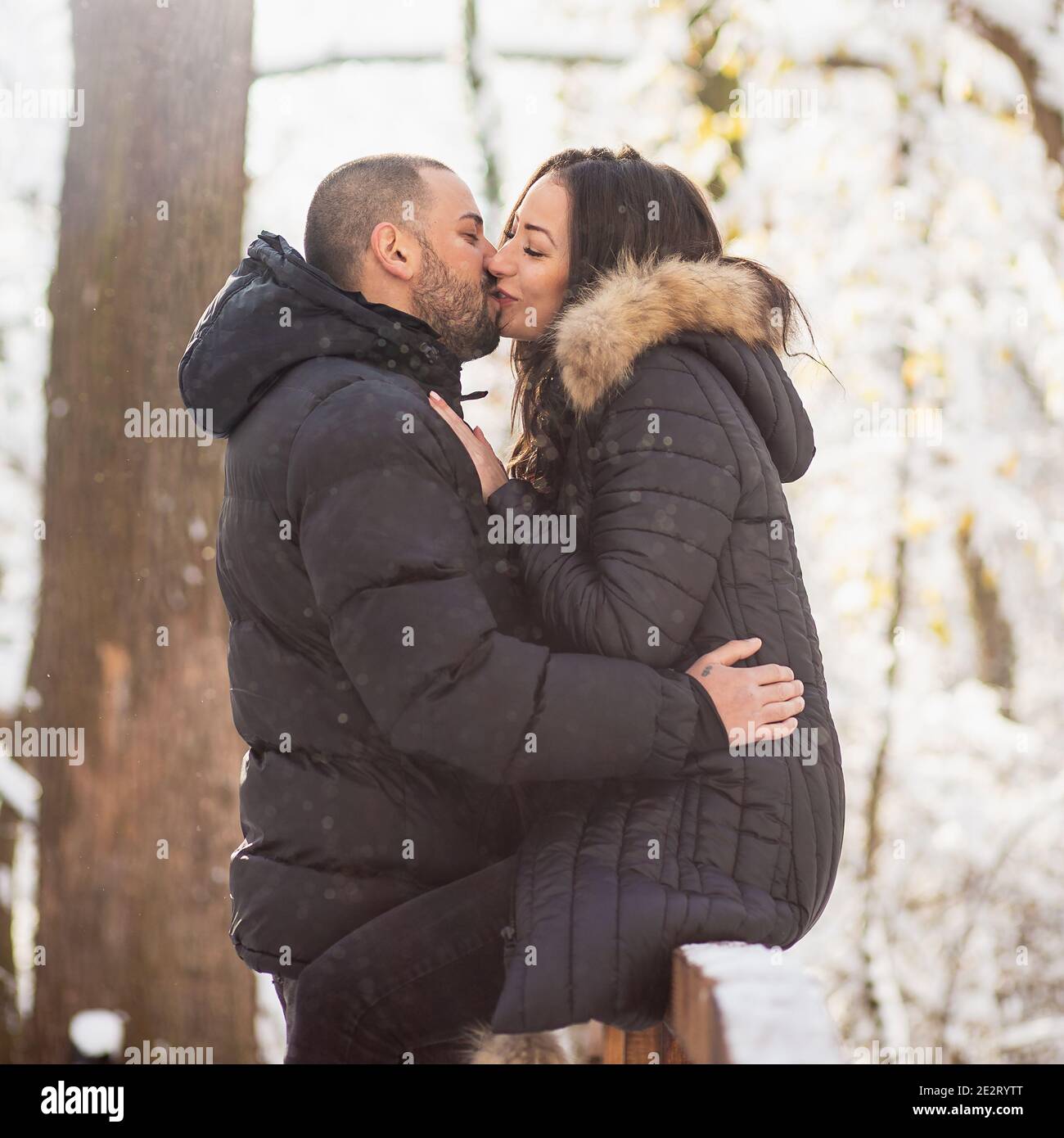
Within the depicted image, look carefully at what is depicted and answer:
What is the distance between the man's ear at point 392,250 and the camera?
271 centimetres

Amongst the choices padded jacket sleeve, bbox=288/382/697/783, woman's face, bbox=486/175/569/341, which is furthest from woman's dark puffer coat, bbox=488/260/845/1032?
woman's face, bbox=486/175/569/341

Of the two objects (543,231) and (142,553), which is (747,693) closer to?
(543,231)

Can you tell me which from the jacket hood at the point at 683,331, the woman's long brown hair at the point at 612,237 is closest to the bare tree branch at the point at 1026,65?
the woman's long brown hair at the point at 612,237

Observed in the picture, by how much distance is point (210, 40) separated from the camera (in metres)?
4.36

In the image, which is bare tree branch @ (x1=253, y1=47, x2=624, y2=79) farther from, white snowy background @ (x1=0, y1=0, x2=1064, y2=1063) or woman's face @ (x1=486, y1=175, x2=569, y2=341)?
woman's face @ (x1=486, y1=175, x2=569, y2=341)

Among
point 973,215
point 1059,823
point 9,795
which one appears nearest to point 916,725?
point 1059,823

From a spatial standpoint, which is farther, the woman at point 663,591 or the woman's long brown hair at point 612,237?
the woman's long brown hair at point 612,237

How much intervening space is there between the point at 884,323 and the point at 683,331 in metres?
4.58

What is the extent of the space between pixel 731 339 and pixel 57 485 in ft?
8.89

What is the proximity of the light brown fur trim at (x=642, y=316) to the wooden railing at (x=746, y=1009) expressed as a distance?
1030 mm

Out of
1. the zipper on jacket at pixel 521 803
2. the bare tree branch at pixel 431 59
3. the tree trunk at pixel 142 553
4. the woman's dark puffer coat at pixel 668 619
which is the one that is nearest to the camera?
the woman's dark puffer coat at pixel 668 619

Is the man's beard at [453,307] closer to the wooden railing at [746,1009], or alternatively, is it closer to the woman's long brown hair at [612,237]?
the woman's long brown hair at [612,237]

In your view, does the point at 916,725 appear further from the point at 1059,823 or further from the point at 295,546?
the point at 295,546

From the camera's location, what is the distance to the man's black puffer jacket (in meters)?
2.11
